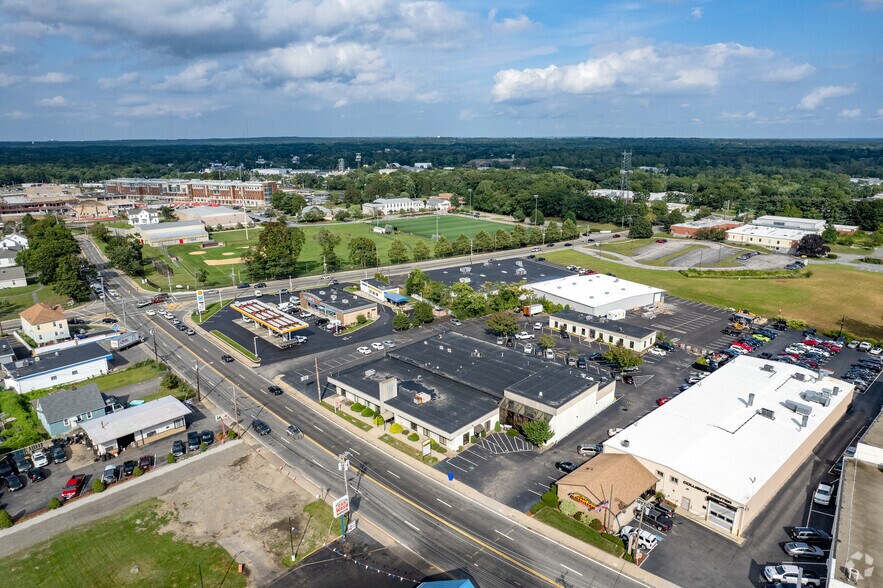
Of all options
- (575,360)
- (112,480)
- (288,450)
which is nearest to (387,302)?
(575,360)

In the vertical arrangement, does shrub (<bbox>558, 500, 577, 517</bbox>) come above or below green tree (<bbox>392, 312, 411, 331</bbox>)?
below

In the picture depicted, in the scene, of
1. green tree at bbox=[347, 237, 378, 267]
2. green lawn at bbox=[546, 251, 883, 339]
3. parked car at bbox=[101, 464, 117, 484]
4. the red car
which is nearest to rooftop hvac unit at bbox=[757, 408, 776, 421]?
green lawn at bbox=[546, 251, 883, 339]

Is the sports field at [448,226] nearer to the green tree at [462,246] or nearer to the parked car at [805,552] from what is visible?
the green tree at [462,246]

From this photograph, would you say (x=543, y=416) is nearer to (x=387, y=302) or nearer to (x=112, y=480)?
(x=112, y=480)

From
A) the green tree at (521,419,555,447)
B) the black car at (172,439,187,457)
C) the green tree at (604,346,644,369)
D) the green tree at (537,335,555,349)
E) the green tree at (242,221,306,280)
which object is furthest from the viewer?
the green tree at (242,221,306,280)

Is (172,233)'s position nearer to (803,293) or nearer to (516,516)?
(516,516)

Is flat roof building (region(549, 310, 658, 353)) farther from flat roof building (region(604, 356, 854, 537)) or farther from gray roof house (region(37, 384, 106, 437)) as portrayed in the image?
gray roof house (region(37, 384, 106, 437))

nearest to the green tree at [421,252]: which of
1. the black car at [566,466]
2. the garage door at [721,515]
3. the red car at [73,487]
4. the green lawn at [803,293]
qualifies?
the green lawn at [803,293]
